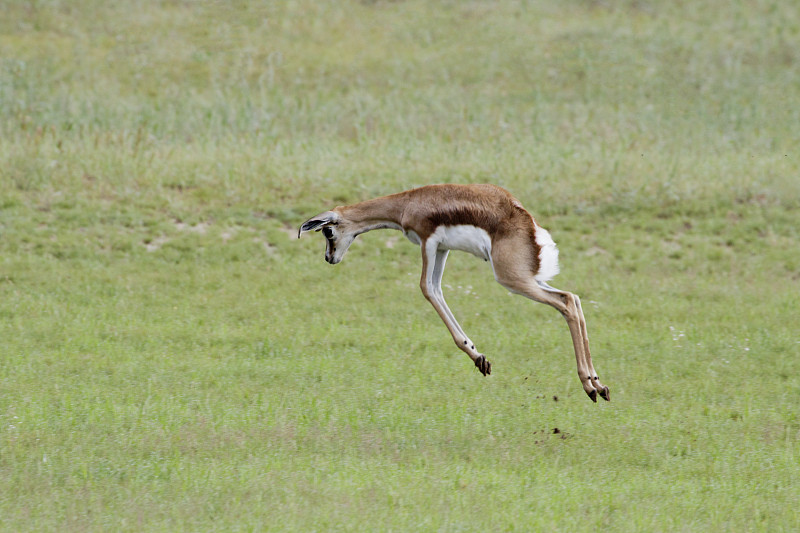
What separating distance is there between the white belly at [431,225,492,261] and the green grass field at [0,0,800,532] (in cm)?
151

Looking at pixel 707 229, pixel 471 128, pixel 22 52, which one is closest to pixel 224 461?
pixel 707 229

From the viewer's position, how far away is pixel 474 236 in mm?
8211

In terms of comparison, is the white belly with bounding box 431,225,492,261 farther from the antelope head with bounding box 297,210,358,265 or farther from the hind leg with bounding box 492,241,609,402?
the antelope head with bounding box 297,210,358,265

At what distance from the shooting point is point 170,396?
8938mm

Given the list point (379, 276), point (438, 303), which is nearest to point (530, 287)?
point (438, 303)

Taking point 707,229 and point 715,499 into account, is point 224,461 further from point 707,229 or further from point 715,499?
point 707,229

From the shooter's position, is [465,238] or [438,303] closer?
[465,238]

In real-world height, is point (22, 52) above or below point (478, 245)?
below

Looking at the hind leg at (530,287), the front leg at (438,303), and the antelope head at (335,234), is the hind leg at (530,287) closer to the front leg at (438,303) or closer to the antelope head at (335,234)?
the front leg at (438,303)

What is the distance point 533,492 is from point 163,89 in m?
20.4

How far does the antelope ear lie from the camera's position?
8.17 meters

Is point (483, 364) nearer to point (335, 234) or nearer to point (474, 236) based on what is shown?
point (474, 236)

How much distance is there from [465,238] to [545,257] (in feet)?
2.34

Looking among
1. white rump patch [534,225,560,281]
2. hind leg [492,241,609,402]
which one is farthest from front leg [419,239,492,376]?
white rump patch [534,225,560,281]
